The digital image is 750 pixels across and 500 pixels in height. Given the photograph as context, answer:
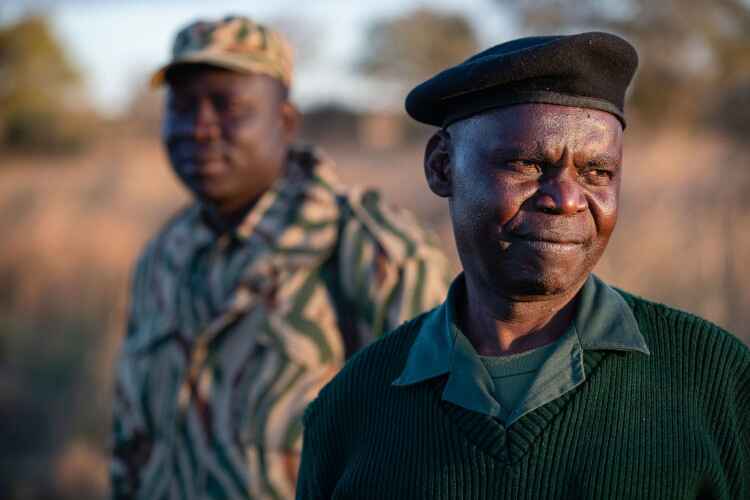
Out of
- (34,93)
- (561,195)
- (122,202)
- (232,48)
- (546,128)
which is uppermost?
(34,93)

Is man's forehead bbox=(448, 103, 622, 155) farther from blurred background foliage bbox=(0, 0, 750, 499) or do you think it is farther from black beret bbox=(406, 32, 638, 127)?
blurred background foliage bbox=(0, 0, 750, 499)

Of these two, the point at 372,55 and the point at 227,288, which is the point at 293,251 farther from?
the point at 372,55

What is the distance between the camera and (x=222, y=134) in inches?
132

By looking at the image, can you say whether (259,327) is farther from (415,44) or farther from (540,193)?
(415,44)

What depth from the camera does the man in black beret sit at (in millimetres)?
1692

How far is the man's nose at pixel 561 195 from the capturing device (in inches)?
68.8

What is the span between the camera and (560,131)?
69.1 inches

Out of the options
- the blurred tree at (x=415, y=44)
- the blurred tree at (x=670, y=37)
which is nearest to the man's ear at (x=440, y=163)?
the blurred tree at (x=670, y=37)

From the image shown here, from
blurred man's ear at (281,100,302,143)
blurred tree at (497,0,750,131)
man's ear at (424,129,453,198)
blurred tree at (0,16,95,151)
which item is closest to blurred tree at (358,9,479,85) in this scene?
blurred tree at (497,0,750,131)

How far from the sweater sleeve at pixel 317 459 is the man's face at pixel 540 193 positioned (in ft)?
1.55

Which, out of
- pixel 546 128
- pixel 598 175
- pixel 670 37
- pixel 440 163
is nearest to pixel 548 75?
pixel 546 128

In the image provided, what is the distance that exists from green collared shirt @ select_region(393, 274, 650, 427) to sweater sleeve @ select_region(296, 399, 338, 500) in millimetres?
212

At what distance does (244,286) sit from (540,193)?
1.65m

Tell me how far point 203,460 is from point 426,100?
5.48 ft
